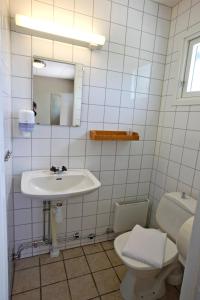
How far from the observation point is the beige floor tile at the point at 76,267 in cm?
158

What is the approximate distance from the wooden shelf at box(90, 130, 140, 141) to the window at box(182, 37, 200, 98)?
60cm

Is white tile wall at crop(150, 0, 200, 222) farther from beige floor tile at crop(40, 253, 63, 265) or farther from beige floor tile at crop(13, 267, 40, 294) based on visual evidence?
beige floor tile at crop(13, 267, 40, 294)

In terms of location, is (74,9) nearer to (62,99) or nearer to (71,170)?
(62,99)

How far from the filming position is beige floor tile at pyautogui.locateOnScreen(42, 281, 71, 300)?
4.49ft

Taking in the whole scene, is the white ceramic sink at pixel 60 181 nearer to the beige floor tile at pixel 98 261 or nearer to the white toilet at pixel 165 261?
the white toilet at pixel 165 261

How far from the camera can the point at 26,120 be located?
1387 mm

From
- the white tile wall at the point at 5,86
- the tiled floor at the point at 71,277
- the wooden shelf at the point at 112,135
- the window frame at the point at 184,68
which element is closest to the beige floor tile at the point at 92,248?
the tiled floor at the point at 71,277

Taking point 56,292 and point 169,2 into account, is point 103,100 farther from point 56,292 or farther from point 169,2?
point 56,292

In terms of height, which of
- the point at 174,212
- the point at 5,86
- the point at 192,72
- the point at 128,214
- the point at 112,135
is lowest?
the point at 128,214

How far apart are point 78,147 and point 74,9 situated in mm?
1122

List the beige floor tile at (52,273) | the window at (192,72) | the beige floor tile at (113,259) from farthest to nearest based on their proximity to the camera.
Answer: the beige floor tile at (113,259) < the window at (192,72) < the beige floor tile at (52,273)

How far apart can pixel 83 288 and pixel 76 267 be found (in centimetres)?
21

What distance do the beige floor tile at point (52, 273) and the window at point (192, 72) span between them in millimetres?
1909

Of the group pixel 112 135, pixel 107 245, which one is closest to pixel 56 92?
pixel 112 135
